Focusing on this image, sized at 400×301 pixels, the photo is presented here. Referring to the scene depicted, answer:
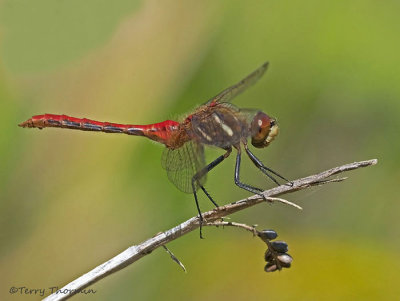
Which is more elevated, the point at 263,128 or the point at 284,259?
the point at 263,128

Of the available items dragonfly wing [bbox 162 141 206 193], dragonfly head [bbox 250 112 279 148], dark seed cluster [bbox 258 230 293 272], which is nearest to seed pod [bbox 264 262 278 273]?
dark seed cluster [bbox 258 230 293 272]

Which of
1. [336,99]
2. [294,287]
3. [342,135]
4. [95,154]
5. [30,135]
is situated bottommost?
[294,287]

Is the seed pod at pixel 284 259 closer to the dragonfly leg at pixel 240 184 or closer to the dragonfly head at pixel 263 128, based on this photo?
the dragonfly leg at pixel 240 184

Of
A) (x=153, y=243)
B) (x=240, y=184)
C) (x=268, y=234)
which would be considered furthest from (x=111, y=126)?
(x=268, y=234)

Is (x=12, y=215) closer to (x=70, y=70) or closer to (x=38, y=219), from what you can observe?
(x=38, y=219)

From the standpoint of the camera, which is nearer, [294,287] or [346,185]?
[294,287]

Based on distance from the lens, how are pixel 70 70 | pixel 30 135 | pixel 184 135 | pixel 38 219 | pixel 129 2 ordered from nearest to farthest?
pixel 184 135 < pixel 38 219 < pixel 30 135 < pixel 70 70 < pixel 129 2

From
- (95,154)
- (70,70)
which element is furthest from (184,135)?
(70,70)

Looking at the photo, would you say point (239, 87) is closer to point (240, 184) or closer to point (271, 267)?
point (240, 184)
